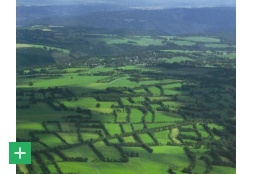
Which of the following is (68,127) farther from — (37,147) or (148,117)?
(148,117)

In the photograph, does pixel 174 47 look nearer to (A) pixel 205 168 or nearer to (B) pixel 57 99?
(B) pixel 57 99

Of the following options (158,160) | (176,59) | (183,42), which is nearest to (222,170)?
(158,160)

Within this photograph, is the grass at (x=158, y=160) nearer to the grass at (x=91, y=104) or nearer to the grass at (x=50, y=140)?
the grass at (x=50, y=140)

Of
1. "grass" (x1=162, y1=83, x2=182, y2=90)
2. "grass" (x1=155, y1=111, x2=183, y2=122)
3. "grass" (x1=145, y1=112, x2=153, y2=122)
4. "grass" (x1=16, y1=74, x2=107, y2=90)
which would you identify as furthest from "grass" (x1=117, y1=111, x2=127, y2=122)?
Answer: "grass" (x1=162, y1=83, x2=182, y2=90)

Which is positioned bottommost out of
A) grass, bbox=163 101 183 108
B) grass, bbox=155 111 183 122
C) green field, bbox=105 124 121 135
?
green field, bbox=105 124 121 135

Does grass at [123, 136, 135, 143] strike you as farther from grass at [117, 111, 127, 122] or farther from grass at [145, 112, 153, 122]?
grass at [145, 112, 153, 122]
